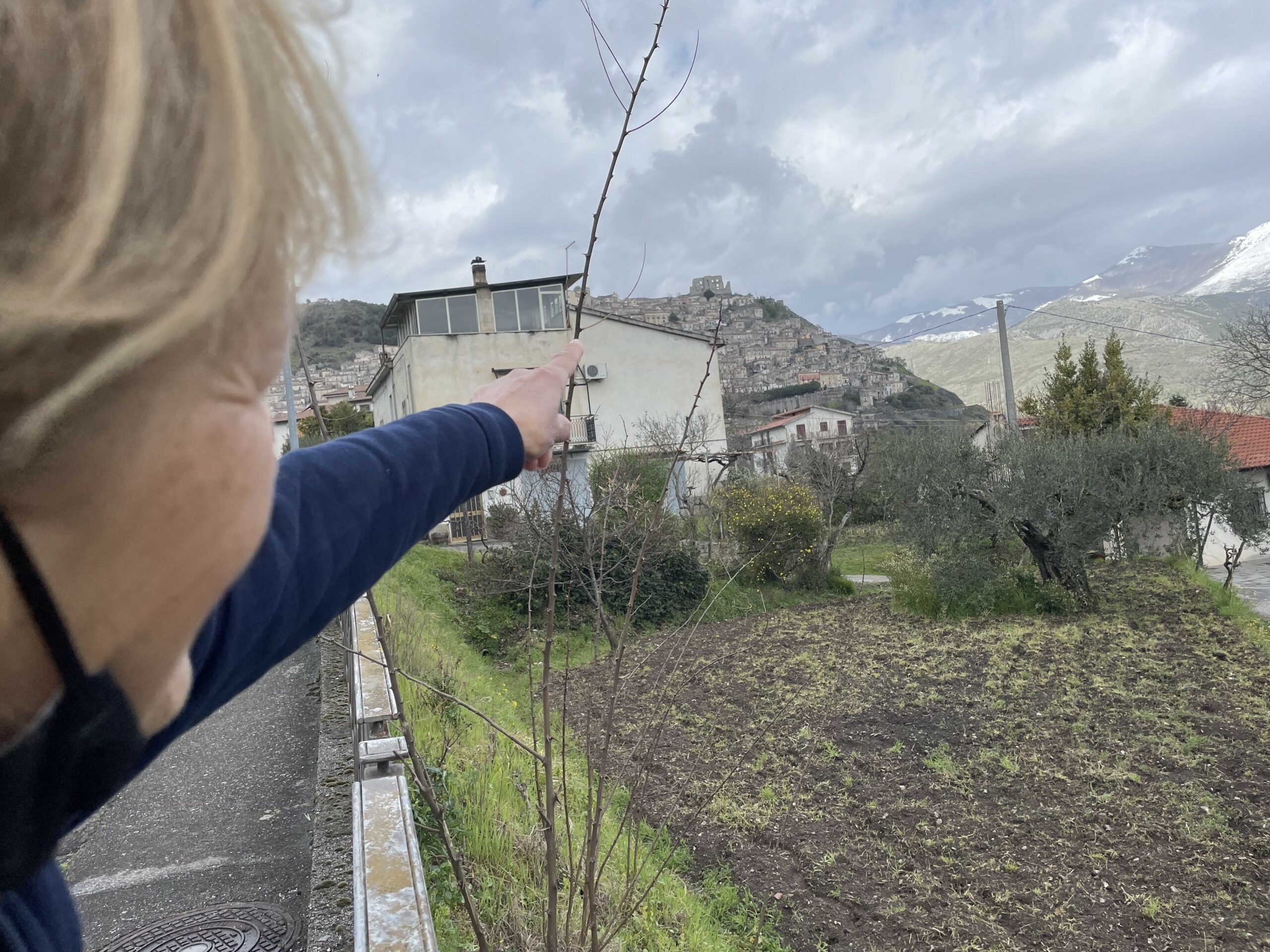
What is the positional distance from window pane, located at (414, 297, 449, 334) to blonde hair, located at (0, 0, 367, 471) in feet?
82.2

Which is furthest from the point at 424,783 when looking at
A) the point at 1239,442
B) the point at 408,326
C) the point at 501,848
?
the point at 1239,442

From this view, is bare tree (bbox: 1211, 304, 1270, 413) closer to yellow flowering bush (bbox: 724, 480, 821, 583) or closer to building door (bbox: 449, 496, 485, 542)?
yellow flowering bush (bbox: 724, 480, 821, 583)

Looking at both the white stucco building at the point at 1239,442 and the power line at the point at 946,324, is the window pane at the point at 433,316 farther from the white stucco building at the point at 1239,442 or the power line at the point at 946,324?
the white stucco building at the point at 1239,442

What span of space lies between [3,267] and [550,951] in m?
1.97

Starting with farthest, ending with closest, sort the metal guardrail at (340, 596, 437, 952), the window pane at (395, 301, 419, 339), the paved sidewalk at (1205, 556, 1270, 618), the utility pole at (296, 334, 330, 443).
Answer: the window pane at (395, 301, 419, 339) < the paved sidewalk at (1205, 556, 1270, 618) < the metal guardrail at (340, 596, 437, 952) < the utility pole at (296, 334, 330, 443)

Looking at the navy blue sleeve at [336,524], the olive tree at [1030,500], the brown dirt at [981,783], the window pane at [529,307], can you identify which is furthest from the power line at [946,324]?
the navy blue sleeve at [336,524]

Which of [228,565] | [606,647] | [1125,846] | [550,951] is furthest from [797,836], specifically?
[606,647]

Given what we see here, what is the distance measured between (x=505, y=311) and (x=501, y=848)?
2325cm

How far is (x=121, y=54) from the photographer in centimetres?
41

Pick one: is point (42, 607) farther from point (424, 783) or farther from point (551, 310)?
point (551, 310)

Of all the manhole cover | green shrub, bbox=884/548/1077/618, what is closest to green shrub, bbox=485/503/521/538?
green shrub, bbox=884/548/1077/618

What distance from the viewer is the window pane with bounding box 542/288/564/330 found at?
24672 millimetres

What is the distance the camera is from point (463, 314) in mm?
24953

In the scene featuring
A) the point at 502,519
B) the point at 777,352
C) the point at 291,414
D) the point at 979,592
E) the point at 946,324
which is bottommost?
the point at 979,592
